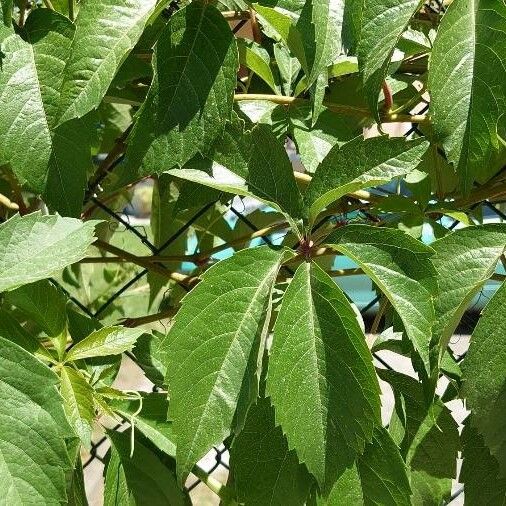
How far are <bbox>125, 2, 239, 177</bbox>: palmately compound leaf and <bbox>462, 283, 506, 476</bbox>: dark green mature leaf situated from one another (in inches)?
11.6

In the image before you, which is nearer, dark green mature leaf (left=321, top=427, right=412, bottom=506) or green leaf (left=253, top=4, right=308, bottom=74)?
green leaf (left=253, top=4, right=308, bottom=74)

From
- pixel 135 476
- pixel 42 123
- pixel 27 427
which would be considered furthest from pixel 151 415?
pixel 42 123

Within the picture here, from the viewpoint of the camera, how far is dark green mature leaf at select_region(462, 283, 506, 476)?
71 centimetres

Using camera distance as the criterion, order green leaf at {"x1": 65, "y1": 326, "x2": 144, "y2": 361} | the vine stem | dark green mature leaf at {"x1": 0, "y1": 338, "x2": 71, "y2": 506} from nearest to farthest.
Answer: dark green mature leaf at {"x1": 0, "y1": 338, "x2": 71, "y2": 506}, green leaf at {"x1": 65, "y1": 326, "x2": 144, "y2": 361}, the vine stem

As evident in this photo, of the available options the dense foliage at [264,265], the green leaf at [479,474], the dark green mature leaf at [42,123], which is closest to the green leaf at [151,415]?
the dense foliage at [264,265]

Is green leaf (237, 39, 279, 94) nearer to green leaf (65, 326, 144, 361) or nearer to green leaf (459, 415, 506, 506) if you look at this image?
green leaf (65, 326, 144, 361)

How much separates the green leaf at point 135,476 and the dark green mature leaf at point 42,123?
26cm

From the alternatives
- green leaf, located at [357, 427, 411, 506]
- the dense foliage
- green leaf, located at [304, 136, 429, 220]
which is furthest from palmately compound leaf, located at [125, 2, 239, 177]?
green leaf, located at [357, 427, 411, 506]

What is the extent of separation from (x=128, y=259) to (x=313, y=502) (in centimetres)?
38

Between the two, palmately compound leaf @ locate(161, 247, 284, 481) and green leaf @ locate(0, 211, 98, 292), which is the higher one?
green leaf @ locate(0, 211, 98, 292)

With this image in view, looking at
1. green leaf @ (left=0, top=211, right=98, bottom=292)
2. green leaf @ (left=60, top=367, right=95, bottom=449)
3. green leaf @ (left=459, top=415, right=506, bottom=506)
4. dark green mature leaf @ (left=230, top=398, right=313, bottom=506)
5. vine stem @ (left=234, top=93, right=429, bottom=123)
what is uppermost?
vine stem @ (left=234, top=93, right=429, bottom=123)

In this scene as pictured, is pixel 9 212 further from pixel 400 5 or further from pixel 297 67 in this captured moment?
pixel 400 5

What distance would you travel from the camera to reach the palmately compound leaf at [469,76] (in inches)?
26.7

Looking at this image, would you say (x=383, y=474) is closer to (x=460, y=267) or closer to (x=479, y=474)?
(x=479, y=474)
